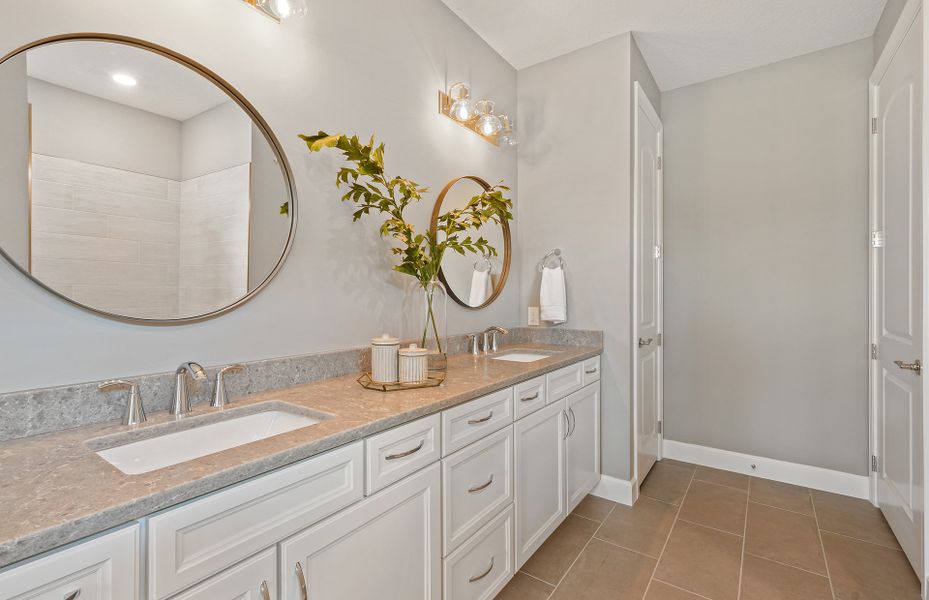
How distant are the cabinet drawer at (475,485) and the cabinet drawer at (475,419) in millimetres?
29

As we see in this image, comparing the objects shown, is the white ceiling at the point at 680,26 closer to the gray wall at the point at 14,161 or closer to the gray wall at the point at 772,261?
the gray wall at the point at 772,261

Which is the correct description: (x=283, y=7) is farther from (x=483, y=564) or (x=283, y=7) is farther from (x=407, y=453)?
(x=483, y=564)

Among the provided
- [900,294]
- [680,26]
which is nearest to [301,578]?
[900,294]

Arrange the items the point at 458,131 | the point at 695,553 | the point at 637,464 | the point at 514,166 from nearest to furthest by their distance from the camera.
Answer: the point at 695,553 < the point at 458,131 < the point at 637,464 < the point at 514,166

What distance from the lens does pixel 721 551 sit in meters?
2.03

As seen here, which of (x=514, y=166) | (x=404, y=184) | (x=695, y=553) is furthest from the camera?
(x=514, y=166)

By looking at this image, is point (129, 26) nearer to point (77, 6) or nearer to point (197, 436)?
point (77, 6)

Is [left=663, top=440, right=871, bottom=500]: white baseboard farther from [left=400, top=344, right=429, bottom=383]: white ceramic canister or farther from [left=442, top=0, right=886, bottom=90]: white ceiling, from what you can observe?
[left=442, top=0, right=886, bottom=90]: white ceiling

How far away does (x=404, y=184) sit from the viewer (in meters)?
1.70

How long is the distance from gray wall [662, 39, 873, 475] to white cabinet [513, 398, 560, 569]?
151 centimetres

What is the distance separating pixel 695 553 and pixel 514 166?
2.33m

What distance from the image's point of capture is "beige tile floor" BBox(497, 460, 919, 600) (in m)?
1.76

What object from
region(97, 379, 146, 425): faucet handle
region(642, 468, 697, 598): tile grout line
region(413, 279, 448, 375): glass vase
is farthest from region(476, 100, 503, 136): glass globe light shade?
region(642, 468, 697, 598): tile grout line

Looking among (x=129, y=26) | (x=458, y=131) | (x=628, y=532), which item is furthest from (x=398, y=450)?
(x=458, y=131)
